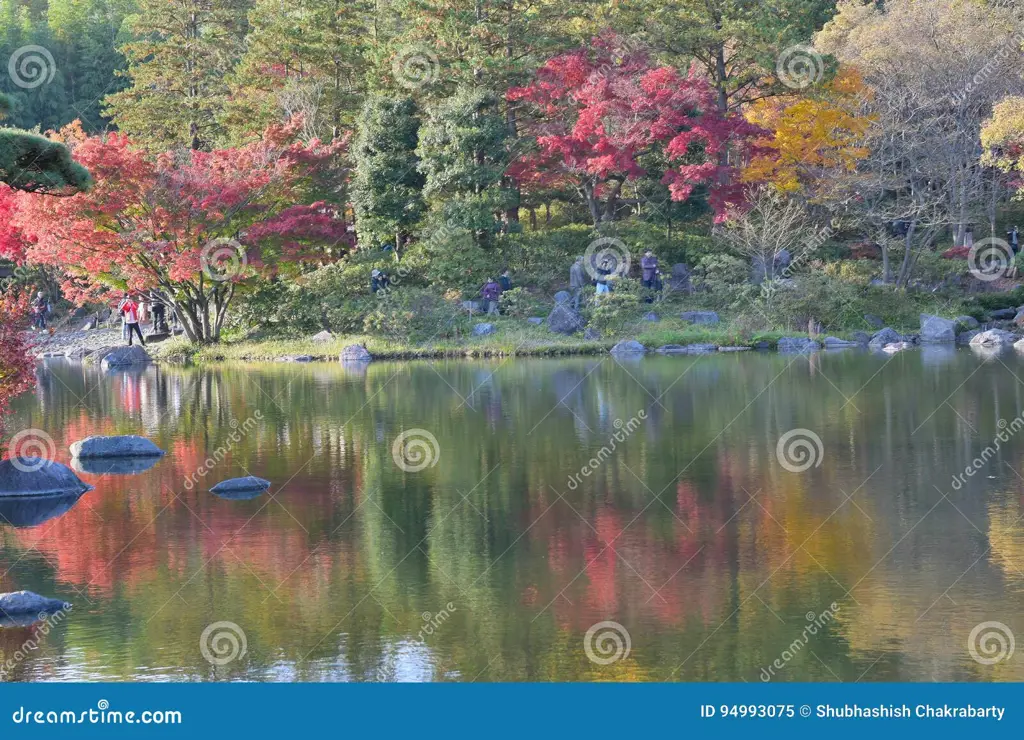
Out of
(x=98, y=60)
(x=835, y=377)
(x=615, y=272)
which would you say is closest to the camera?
(x=835, y=377)

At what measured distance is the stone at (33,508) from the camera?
1142cm

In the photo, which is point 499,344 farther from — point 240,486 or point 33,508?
point 33,508

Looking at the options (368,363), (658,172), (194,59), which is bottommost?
(368,363)

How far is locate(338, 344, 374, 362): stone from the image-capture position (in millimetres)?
28459

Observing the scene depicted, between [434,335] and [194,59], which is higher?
[194,59]

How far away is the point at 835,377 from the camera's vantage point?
70.8 ft

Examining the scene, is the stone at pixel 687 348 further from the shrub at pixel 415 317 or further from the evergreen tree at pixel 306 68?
the evergreen tree at pixel 306 68

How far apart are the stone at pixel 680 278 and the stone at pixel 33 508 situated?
21.4 meters

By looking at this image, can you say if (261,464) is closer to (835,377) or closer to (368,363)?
(835,377)

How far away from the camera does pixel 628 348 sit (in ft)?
92.9

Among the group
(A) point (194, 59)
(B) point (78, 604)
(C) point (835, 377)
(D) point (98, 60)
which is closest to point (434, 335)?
(C) point (835, 377)

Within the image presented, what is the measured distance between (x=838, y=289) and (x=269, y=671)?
24506 millimetres

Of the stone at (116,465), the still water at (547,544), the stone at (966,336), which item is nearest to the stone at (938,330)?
the stone at (966,336)

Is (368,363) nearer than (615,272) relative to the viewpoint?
Yes
